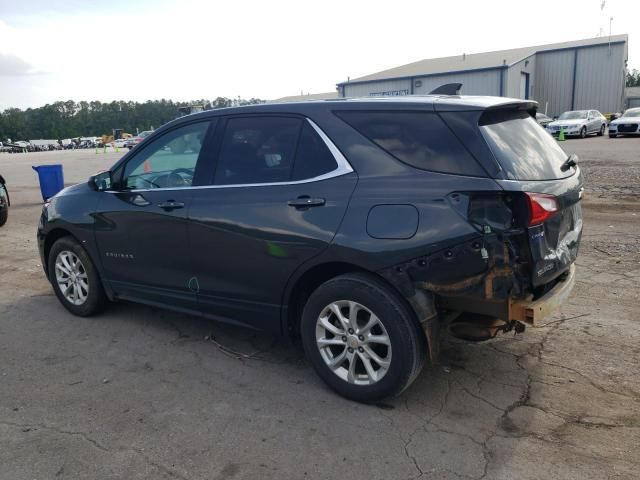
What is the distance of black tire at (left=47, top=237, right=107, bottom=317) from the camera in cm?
512

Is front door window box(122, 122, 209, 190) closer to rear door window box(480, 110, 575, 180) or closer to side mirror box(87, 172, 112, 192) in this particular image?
side mirror box(87, 172, 112, 192)

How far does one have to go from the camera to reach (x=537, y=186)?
318 cm

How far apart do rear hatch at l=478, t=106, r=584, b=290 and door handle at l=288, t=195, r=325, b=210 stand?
1.09m

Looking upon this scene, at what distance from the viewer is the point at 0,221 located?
10445 millimetres

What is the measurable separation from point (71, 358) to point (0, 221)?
743cm

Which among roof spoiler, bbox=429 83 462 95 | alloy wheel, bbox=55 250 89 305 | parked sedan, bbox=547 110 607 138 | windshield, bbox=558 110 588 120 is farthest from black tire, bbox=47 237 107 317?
windshield, bbox=558 110 588 120

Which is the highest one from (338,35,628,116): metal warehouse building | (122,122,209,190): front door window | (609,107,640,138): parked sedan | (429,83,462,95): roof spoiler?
(338,35,628,116): metal warehouse building

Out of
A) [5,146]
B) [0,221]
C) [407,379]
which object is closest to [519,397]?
[407,379]

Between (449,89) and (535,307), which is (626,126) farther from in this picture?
(535,307)

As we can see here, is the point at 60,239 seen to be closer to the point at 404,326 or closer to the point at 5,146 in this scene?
the point at 404,326

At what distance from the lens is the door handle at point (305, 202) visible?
3.54 m

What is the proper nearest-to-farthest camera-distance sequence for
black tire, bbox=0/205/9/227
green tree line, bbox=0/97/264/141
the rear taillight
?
the rear taillight
black tire, bbox=0/205/9/227
green tree line, bbox=0/97/264/141

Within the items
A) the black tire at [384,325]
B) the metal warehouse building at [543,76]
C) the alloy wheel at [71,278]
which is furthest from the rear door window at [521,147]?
the metal warehouse building at [543,76]

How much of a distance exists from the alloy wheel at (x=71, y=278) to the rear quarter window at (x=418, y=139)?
10.3 feet
